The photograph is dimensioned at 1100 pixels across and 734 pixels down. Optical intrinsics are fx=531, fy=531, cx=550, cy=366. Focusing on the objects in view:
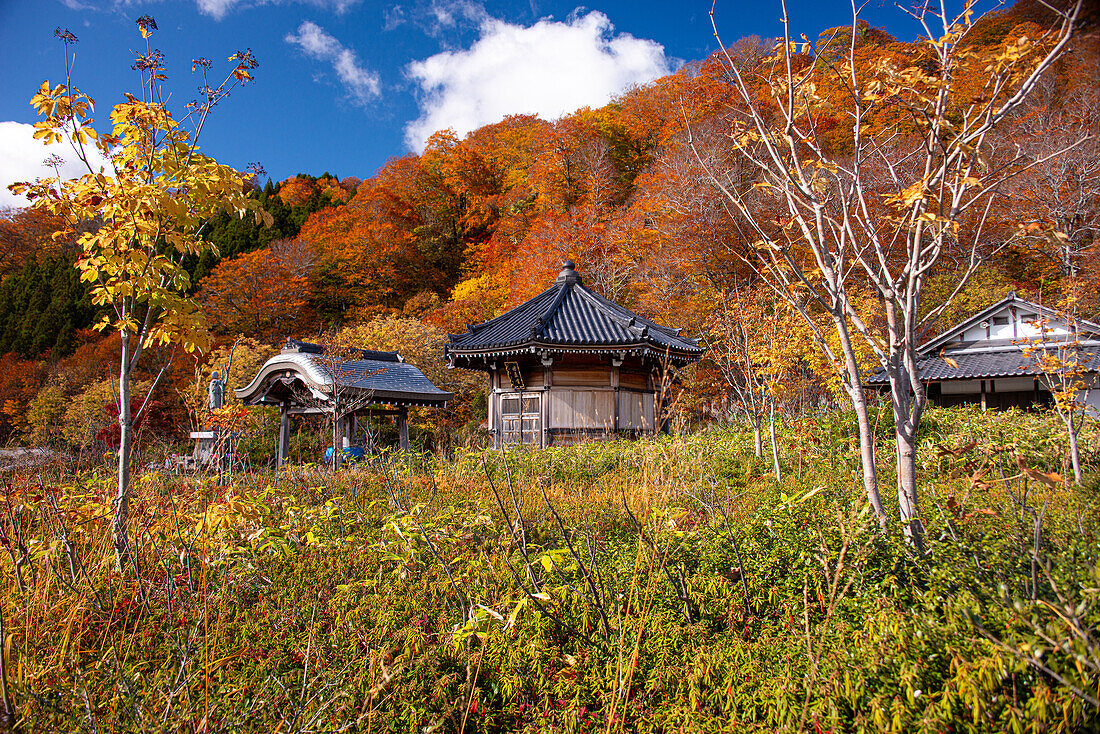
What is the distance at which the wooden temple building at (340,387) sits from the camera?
1117 cm

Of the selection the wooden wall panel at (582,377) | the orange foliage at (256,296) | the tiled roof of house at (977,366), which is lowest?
the wooden wall panel at (582,377)

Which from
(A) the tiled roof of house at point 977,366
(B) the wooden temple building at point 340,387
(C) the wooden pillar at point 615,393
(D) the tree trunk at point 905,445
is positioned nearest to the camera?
(D) the tree trunk at point 905,445

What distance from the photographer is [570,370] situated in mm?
12266

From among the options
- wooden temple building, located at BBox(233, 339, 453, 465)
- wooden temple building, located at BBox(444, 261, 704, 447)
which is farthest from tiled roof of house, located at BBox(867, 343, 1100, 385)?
wooden temple building, located at BBox(233, 339, 453, 465)

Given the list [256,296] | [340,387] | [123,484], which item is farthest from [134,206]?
[256,296]

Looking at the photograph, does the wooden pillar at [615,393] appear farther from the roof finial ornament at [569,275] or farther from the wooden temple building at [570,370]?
the roof finial ornament at [569,275]

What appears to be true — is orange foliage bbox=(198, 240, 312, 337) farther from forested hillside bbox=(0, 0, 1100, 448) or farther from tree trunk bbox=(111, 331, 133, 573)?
tree trunk bbox=(111, 331, 133, 573)

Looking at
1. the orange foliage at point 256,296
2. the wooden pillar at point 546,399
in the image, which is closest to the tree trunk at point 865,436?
the wooden pillar at point 546,399

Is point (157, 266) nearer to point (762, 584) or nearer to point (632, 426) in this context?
point (762, 584)

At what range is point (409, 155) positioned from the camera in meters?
38.2

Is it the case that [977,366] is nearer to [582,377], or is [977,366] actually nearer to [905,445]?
[582,377]

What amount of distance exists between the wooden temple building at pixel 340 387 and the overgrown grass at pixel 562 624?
7033 mm

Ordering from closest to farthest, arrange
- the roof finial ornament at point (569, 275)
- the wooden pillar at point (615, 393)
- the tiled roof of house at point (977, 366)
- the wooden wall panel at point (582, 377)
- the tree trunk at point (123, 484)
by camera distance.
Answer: the tree trunk at point (123, 484)
the wooden pillar at point (615, 393)
the wooden wall panel at point (582, 377)
the roof finial ornament at point (569, 275)
the tiled roof of house at point (977, 366)

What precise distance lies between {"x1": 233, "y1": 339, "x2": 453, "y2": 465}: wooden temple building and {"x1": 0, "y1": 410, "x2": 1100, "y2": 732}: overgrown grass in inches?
277
